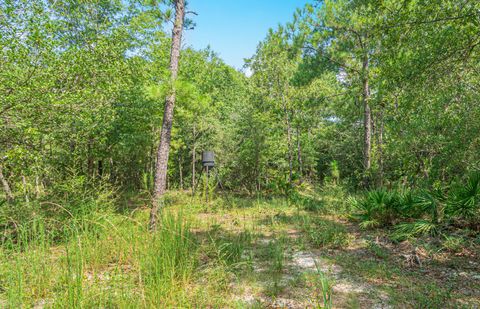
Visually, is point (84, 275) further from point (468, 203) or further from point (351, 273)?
point (468, 203)

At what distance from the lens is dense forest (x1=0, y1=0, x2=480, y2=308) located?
101 inches

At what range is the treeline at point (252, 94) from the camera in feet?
A: 13.7

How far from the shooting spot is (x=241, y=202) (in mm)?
9492

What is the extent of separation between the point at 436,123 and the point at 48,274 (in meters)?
7.32

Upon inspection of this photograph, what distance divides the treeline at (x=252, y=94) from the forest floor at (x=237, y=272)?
1141 mm

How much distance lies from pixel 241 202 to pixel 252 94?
447 centimetres

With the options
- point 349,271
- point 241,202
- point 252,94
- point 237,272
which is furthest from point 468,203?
point 252,94

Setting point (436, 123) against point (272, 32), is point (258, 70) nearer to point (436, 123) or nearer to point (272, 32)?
point (272, 32)

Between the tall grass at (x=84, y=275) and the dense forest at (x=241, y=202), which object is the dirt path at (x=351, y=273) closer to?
the dense forest at (x=241, y=202)

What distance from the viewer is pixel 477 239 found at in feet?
13.5

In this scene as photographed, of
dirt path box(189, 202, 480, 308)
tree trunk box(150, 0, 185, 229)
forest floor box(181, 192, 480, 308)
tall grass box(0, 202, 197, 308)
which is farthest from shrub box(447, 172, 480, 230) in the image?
tree trunk box(150, 0, 185, 229)

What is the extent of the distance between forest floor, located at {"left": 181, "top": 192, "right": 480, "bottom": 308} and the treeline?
2125 millimetres

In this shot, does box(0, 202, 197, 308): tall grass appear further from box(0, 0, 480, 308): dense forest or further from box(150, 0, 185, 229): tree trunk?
box(150, 0, 185, 229): tree trunk

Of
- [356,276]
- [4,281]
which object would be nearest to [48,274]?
[4,281]
